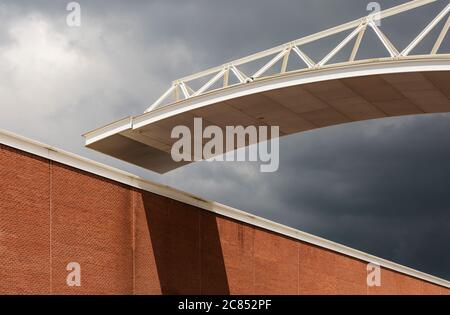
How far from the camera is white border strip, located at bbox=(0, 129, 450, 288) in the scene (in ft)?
68.6

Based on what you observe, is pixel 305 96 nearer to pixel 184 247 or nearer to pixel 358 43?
pixel 358 43

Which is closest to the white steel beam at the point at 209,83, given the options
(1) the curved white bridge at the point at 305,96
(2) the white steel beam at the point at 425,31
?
(1) the curved white bridge at the point at 305,96

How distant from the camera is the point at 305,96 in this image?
69.7 feet

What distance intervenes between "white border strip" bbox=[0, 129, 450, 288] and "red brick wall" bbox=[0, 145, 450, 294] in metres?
0.21

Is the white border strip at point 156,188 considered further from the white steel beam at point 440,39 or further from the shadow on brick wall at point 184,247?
the white steel beam at point 440,39

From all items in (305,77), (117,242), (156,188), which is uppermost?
(305,77)

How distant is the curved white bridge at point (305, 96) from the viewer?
62.7 feet

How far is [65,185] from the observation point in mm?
22203

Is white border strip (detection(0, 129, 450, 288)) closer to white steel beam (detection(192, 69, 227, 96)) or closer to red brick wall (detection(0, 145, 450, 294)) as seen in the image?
red brick wall (detection(0, 145, 450, 294))

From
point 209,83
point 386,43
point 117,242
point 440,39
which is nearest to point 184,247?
point 117,242

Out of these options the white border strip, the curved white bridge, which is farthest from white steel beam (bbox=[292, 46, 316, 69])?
the white border strip

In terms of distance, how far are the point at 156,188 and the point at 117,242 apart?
8.97 feet

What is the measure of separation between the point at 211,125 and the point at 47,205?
5.67 metres

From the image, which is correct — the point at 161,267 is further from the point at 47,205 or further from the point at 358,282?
the point at 358,282
